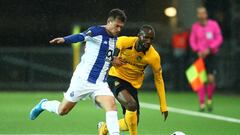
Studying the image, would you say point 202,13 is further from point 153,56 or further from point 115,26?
point 115,26

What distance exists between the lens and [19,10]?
23812 millimetres

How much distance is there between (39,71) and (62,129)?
9.64 meters

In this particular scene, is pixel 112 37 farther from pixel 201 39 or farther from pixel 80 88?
pixel 201 39

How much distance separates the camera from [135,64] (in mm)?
11227

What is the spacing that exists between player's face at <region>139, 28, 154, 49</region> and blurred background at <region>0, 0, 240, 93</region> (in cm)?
1149

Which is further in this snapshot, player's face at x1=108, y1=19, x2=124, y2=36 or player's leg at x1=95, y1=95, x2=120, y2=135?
player's face at x1=108, y1=19, x2=124, y2=36

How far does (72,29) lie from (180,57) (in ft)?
10.2

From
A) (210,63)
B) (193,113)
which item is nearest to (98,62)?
(193,113)

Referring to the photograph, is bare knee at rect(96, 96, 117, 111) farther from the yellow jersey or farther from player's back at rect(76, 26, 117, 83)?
the yellow jersey

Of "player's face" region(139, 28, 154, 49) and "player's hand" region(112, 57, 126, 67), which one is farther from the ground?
"player's face" region(139, 28, 154, 49)

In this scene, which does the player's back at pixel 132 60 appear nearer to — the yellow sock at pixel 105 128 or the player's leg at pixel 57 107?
→ the yellow sock at pixel 105 128

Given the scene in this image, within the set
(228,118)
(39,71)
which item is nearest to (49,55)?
(39,71)

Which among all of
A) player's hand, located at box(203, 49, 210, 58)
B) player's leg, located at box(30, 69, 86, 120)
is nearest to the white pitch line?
player's hand, located at box(203, 49, 210, 58)

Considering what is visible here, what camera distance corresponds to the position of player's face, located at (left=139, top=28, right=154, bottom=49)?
10.8m
